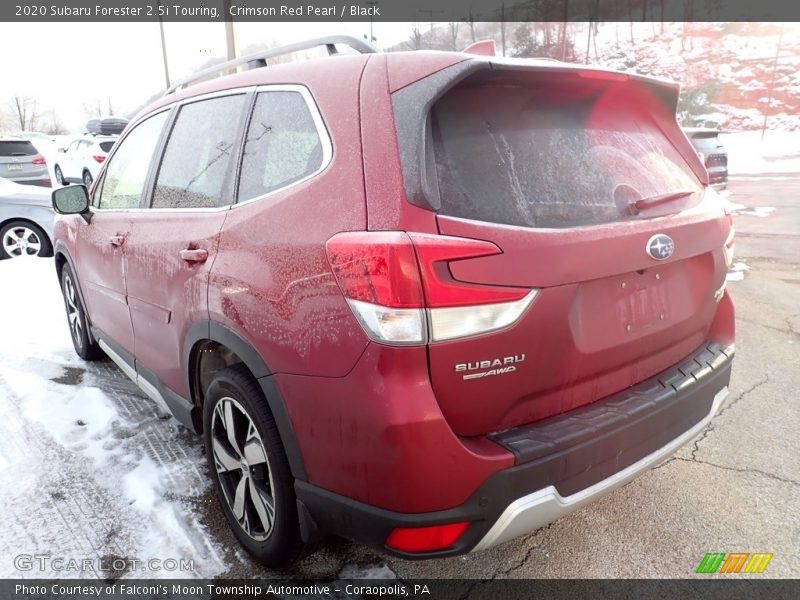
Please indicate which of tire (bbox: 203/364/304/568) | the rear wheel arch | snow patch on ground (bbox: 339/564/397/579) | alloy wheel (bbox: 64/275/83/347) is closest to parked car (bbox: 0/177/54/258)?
alloy wheel (bbox: 64/275/83/347)

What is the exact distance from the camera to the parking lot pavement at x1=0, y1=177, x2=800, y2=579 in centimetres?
220

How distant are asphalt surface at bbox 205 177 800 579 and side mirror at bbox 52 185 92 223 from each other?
213 cm

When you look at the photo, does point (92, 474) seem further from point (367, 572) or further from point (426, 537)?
point (426, 537)

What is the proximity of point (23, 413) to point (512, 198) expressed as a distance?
3.40 m

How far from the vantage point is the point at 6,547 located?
2338mm

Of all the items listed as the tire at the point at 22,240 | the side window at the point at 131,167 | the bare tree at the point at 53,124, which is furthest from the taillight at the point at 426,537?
the bare tree at the point at 53,124

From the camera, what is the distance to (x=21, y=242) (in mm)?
8172

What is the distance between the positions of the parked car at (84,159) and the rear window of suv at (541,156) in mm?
15905

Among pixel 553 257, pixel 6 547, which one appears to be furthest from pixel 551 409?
pixel 6 547

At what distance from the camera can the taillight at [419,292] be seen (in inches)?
59.0

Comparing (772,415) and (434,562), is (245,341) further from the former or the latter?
(772,415)

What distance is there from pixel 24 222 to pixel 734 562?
30.6ft

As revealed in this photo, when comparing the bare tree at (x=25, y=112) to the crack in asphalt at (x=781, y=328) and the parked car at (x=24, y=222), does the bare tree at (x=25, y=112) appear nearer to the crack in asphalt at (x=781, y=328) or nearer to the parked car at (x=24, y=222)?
the parked car at (x=24, y=222)

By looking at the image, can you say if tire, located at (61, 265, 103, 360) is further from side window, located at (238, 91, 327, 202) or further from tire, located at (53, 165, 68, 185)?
tire, located at (53, 165, 68, 185)
